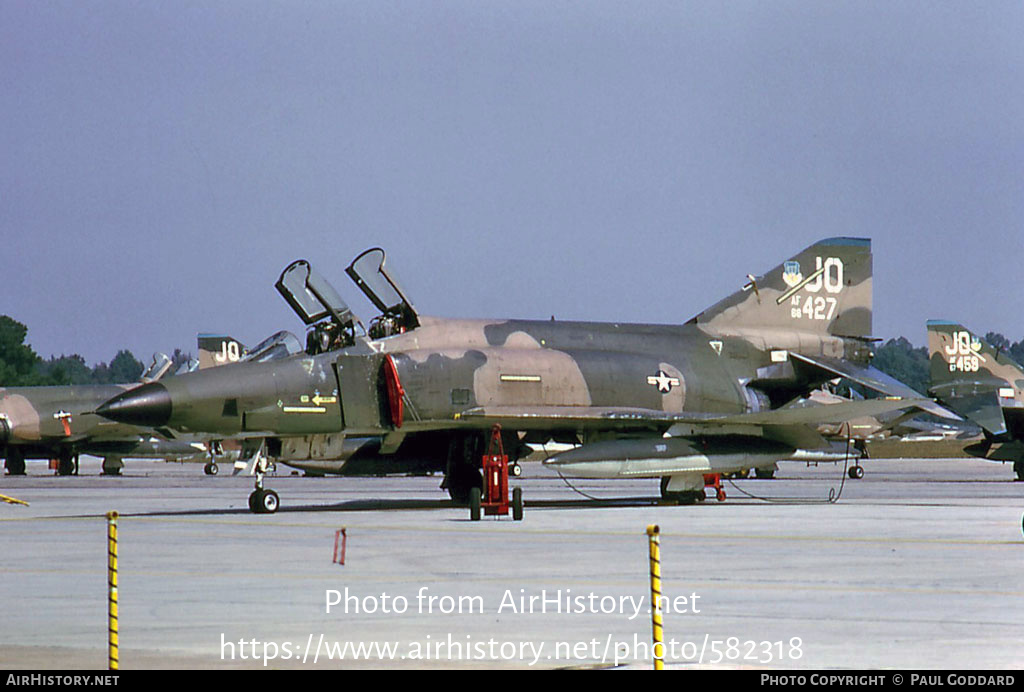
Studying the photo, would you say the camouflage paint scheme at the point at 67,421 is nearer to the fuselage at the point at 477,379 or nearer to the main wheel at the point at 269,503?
the fuselage at the point at 477,379

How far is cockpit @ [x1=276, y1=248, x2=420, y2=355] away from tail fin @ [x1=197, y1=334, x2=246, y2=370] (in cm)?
2099

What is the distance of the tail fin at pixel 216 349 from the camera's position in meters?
42.6

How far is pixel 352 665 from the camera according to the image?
299 inches

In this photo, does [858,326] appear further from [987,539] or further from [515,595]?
[515,595]

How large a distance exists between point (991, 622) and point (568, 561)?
503 cm

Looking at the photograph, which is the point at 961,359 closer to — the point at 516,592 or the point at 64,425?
the point at 64,425

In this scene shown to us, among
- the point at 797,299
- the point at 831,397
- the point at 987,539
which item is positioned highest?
the point at 797,299

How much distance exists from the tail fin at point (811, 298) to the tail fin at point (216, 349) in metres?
20.6

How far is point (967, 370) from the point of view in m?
41.8

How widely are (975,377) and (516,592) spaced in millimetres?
33667

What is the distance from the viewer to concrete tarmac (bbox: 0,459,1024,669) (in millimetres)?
8016

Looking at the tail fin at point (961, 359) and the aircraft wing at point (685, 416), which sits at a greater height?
the tail fin at point (961, 359)

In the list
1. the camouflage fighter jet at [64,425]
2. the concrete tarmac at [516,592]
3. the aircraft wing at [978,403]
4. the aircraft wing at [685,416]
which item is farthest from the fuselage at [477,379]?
the camouflage fighter jet at [64,425]
